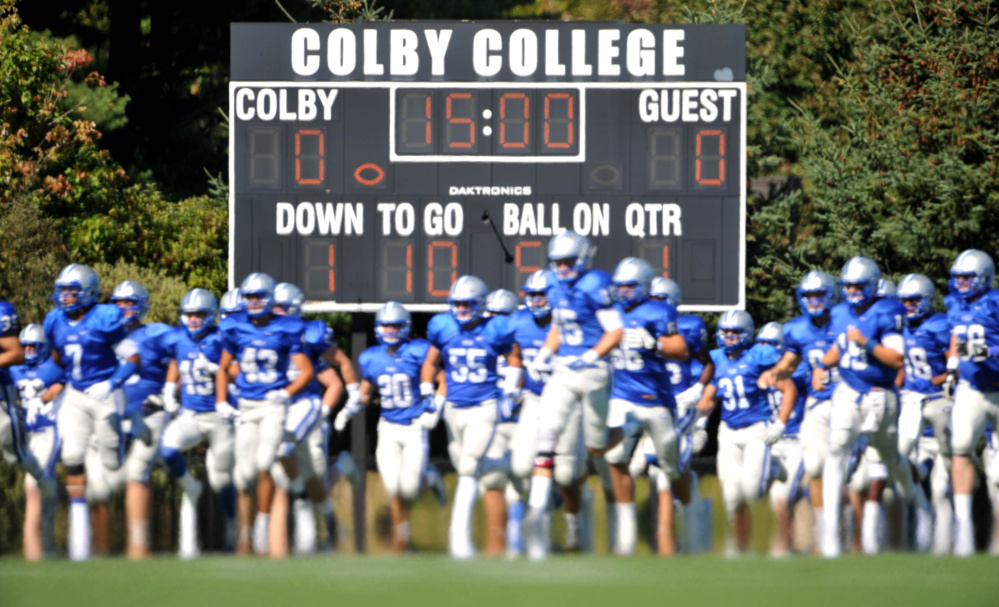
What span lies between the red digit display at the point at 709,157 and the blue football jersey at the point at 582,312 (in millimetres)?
4866

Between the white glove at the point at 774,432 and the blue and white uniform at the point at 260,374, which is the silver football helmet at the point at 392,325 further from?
the white glove at the point at 774,432

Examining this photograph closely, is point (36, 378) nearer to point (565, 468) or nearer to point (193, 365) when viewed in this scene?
point (193, 365)

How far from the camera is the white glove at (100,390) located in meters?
9.13

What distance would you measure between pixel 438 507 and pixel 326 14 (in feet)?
46.4

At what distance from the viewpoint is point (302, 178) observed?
44.2ft

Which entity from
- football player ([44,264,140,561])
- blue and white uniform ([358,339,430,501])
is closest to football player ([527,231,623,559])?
blue and white uniform ([358,339,430,501])

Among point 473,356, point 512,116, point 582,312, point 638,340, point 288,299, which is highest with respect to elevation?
point 512,116

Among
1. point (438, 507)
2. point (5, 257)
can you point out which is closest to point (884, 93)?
point (438, 507)

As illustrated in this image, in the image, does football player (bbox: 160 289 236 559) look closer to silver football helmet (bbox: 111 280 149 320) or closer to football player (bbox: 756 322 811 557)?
silver football helmet (bbox: 111 280 149 320)

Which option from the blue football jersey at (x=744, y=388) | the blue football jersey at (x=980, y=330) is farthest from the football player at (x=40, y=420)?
the blue football jersey at (x=980, y=330)

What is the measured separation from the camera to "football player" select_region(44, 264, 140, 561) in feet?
29.8

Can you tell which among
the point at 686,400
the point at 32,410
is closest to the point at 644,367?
the point at 686,400

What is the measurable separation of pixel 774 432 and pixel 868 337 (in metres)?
1.18

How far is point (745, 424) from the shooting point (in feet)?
34.5
